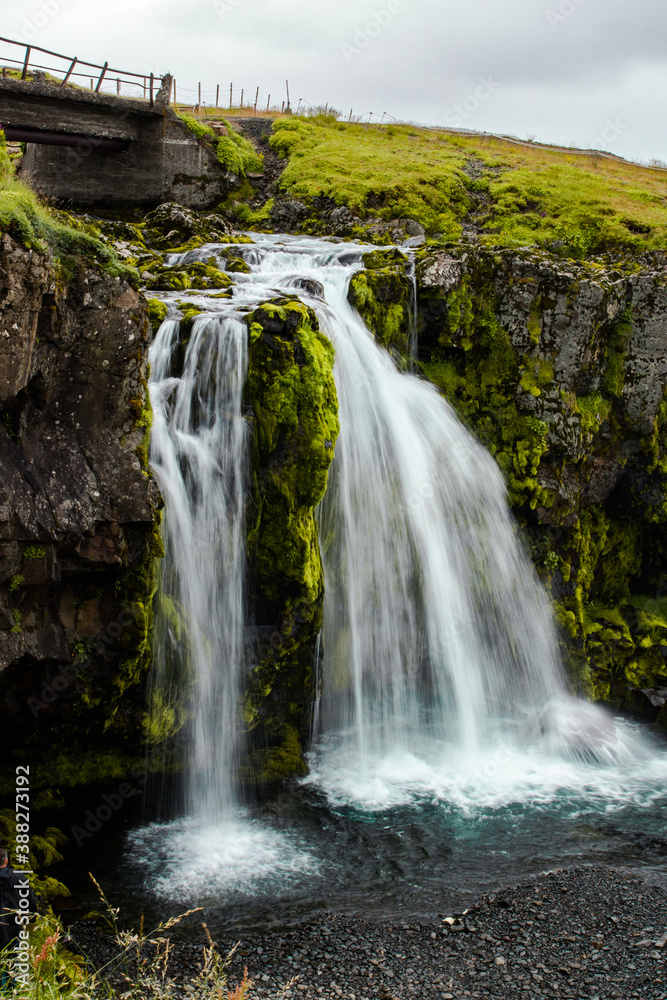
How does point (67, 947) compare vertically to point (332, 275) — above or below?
below

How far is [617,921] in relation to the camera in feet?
25.3

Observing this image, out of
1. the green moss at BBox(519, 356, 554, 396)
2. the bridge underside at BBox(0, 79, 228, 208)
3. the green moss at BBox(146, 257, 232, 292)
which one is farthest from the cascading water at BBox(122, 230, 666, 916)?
the bridge underside at BBox(0, 79, 228, 208)

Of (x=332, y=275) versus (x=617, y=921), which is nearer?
(x=617, y=921)

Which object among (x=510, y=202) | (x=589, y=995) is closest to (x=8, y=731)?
(x=589, y=995)

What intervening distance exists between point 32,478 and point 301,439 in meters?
3.96

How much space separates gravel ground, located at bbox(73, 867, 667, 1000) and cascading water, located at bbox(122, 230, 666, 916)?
1249 millimetres

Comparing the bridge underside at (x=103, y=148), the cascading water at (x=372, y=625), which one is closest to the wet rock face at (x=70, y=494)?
the cascading water at (x=372, y=625)

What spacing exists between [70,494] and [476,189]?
23226 millimetres

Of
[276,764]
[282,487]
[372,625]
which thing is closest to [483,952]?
[276,764]

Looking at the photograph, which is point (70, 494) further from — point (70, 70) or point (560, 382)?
point (70, 70)

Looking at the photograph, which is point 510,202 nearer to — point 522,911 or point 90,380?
point 90,380

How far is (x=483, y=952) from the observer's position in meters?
7.21

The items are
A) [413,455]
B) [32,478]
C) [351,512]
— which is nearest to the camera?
[32,478]

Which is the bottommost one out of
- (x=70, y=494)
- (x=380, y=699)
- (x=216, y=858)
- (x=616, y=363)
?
(x=216, y=858)
